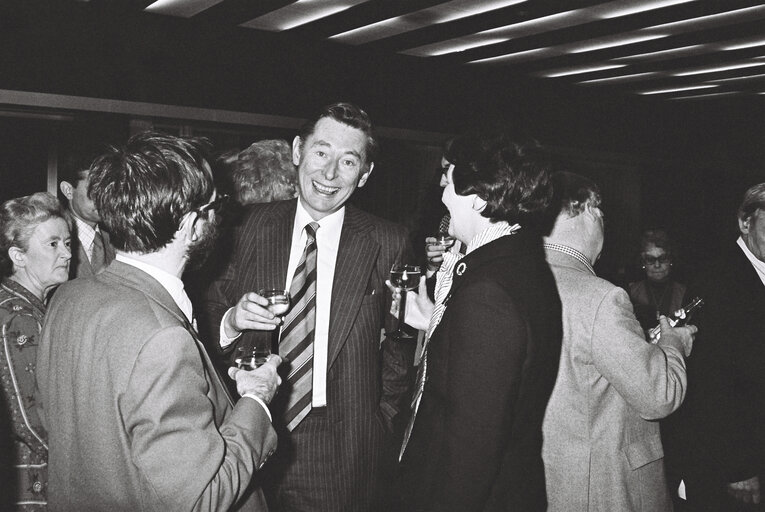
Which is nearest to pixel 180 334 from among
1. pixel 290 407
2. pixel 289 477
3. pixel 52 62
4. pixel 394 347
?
pixel 290 407

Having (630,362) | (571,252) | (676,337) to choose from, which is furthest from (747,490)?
(571,252)

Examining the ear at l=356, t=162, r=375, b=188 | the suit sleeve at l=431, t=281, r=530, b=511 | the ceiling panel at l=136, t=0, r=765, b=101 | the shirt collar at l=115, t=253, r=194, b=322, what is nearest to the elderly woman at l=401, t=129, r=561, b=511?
the suit sleeve at l=431, t=281, r=530, b=511

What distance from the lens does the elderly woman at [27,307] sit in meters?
2.33

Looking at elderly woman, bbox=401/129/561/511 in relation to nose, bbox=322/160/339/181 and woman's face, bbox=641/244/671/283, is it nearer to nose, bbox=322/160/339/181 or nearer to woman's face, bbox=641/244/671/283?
nose, bbox=322/160/339/181

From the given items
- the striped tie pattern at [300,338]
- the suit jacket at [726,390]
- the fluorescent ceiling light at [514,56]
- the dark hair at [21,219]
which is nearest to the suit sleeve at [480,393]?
the striped tie pattern at [300,338]

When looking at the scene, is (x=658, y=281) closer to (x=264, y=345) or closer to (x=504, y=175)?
(x=504, y=175)

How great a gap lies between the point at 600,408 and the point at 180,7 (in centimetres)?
606

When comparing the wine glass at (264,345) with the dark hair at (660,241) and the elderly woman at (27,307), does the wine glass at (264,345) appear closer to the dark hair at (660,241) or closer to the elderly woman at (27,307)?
the elderly woman at (27,307)

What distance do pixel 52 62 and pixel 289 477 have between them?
562 centimetres

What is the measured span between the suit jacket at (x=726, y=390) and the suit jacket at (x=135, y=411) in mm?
2117

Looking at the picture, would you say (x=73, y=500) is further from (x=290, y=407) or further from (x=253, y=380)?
(x=290, y=407)

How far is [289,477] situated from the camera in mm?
2320

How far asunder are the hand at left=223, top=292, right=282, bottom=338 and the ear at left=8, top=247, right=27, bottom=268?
142 centimetres

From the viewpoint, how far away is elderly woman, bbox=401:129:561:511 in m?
1.58
